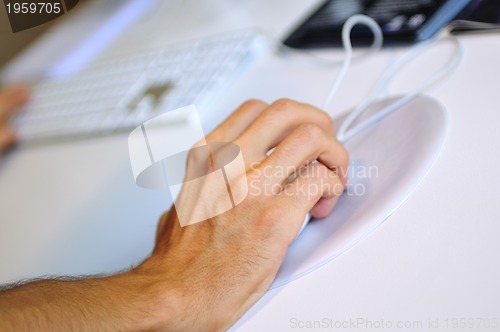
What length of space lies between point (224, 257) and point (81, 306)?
12 centimetres

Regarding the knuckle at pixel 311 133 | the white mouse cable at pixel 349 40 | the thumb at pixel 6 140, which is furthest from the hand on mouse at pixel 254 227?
the thumb at pixel 6 140

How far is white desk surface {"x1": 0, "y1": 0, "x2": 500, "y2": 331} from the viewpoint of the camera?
0.42 metres

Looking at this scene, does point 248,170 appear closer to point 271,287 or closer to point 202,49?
point 271,287

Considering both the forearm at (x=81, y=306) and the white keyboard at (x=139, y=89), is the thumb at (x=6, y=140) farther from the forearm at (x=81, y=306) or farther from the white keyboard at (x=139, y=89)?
the forearm at (x=81, y=306)

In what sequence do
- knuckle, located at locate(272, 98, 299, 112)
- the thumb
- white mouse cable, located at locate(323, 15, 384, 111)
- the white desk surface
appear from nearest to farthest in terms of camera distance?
the white desk surface < knuckle, located at locate(272, 98, 299, 112) < white mouse cable, located at locate(323, 15, 384, 111) < the thumb

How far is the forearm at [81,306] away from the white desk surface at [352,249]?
0.26 ft

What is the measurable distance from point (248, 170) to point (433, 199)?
0.17 metres

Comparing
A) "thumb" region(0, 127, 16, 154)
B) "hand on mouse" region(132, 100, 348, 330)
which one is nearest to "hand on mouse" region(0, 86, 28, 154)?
"thumb" region(0, 127, 16, 154)

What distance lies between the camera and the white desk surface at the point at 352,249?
1.39ft

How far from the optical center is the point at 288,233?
1.60 ft

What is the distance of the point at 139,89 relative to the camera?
0.86 m

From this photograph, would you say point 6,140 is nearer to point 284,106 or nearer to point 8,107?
point 8,107

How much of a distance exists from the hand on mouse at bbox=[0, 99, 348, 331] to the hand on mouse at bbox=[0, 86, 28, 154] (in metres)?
0.49

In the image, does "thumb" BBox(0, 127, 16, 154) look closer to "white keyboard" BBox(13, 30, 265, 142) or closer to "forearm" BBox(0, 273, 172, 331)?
"white keyboard" BBox(13, 30, 265, 142)
